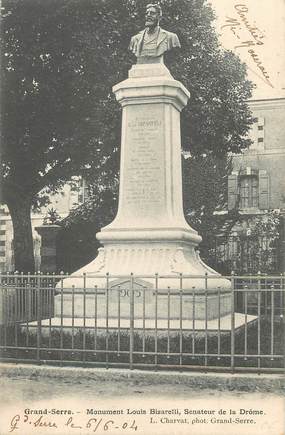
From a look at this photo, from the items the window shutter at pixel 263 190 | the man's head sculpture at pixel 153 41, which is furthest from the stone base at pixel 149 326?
the window shutter at pixel 263 190

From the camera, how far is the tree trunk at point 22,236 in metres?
19.1

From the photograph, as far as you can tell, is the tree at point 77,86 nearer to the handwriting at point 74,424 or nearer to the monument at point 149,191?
the monument at point 149,191

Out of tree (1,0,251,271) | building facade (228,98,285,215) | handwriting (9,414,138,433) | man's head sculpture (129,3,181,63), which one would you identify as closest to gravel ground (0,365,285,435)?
handwriting (9,414,138,433)

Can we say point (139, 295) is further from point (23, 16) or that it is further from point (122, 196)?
point (23, 16)

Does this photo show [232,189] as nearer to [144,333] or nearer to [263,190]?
[263,190]

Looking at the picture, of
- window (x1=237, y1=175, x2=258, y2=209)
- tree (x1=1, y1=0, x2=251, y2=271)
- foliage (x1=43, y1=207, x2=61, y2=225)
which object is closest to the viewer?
tree (x1=1, y1=0, x2=251, y2=271)

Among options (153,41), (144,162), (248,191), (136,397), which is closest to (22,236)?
(144,162)

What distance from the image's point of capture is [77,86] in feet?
63.2

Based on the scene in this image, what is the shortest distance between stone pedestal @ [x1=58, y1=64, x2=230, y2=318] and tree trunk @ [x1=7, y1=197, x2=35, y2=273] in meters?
8.17

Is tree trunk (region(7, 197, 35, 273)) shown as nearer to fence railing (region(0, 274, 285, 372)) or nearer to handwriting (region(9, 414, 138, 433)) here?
fence railing (region(0, 274, 285, 372))

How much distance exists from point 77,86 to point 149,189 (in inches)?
348

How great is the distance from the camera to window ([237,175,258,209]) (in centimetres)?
3197

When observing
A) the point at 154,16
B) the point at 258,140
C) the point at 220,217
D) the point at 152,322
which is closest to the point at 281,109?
the point at 258,140

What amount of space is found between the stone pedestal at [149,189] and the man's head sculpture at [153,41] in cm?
35
